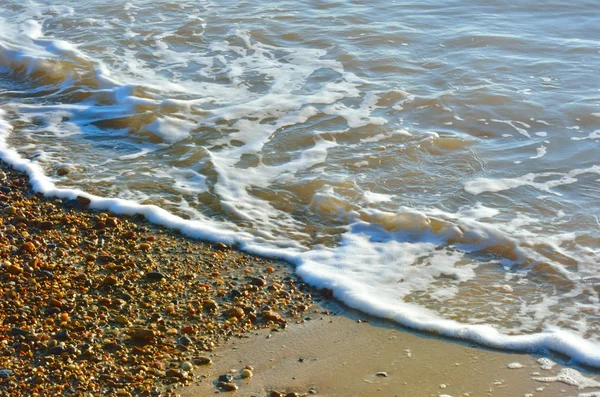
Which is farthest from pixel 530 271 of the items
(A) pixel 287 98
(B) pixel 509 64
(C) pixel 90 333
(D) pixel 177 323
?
(B) pixel 509 64

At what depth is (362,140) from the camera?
21.5 ft

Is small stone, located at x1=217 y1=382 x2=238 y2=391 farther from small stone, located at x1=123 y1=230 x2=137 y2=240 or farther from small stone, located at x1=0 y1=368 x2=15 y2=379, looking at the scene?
small stone, located at x1=123 y1=230 x2=137 y2=240

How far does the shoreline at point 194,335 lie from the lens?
3.62 meters

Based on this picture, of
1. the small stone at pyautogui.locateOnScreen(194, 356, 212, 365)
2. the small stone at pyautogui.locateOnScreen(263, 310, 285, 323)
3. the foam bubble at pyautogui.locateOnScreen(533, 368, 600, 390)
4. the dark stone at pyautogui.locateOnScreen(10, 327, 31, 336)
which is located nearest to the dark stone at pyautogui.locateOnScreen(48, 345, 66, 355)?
the dark stone at pyautogui.locateOnScreen(10, 327, 31, 336)

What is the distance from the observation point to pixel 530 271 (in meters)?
4.71

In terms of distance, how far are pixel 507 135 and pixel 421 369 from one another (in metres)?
3.41

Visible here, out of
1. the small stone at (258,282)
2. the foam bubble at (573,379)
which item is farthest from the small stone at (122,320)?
the foam bubble at (573,379)

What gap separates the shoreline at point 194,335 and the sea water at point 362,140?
222mm

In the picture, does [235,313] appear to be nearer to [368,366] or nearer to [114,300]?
[114,300]

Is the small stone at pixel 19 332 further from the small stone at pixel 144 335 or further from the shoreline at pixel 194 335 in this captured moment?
the small stone at pixel 144 335

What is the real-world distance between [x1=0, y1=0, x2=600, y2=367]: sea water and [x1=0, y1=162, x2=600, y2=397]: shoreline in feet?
0.73

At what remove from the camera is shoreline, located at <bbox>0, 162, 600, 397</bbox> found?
11.9ft

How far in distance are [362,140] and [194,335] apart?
3.03 metres

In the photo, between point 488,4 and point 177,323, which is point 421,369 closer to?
→ point 177,323
